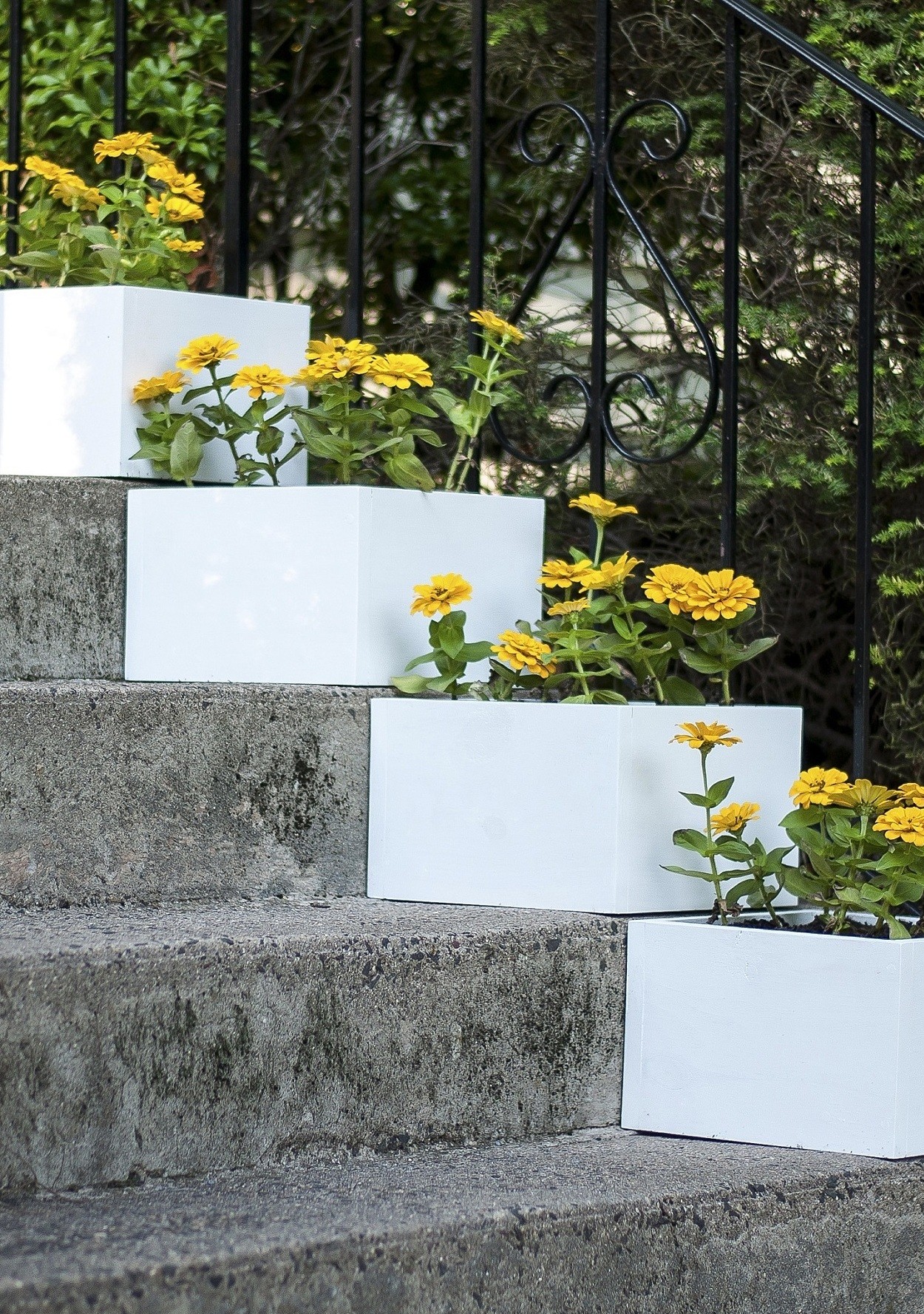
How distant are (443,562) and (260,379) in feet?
0.97

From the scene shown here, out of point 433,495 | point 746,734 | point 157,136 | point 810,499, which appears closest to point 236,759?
point 433,495

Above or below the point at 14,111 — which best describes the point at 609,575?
below

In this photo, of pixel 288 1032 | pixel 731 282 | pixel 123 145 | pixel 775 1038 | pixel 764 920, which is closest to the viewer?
pixel 288 1032

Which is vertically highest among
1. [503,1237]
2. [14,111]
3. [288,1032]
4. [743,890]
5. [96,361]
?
[14,111]

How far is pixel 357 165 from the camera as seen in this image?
81.2 inches

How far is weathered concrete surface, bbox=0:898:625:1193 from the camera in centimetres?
124

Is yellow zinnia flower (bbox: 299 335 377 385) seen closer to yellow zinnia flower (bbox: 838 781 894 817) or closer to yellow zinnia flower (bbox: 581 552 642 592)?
yellow zinnia flower (bbox: 581 552 642 592)

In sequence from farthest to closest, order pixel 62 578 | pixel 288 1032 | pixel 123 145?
pixel 123 145
pixel 62 578
pixel 288 1032

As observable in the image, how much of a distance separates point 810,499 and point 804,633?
256mm

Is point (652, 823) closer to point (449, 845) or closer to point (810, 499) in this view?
point (449, 845)

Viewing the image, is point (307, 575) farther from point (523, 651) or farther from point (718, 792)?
point (718, 792)

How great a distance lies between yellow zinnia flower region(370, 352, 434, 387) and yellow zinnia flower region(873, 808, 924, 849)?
27.0 inches

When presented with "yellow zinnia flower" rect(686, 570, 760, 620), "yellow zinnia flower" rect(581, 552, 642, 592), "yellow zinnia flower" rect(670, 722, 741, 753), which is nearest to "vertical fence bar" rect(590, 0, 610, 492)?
"yellow zinnia flower" rect(581, 552, 642, 592)

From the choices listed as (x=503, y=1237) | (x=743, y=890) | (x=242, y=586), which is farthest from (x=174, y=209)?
(x=503, y=1237)
